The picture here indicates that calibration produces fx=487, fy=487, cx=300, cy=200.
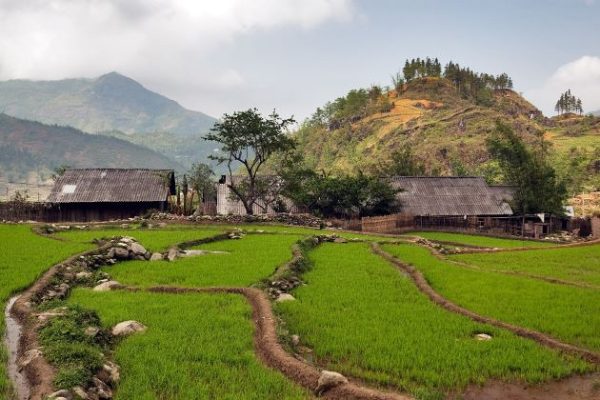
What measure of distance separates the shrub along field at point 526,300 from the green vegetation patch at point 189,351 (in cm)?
598

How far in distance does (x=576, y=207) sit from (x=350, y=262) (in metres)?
49.6

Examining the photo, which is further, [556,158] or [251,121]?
[556,158]

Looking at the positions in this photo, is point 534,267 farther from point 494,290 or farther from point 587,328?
point 587,328

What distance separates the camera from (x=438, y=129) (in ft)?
332

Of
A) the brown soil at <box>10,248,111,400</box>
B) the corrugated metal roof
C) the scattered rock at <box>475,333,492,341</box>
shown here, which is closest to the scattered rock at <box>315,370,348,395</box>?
the brown soil at <box>10,248,111,400</box>

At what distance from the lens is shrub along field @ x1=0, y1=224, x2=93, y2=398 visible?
38.3 ft

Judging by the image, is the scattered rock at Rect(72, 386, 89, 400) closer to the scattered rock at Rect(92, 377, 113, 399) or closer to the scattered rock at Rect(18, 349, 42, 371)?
the scattered rock at Rect(92, 377, 113, 399)

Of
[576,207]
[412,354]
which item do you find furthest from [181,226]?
[576,207]

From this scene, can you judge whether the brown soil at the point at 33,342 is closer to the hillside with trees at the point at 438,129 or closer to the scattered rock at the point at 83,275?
the scattered rock at the point at 83,275

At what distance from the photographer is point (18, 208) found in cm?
3544

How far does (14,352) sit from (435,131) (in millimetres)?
99632

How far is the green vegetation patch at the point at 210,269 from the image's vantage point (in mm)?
14230

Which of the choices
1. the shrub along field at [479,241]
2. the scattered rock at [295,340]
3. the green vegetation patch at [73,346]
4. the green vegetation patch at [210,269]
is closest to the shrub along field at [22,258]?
the green vegetation patch at [73,346]

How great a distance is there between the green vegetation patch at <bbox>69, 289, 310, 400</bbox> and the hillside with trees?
52.0 m
